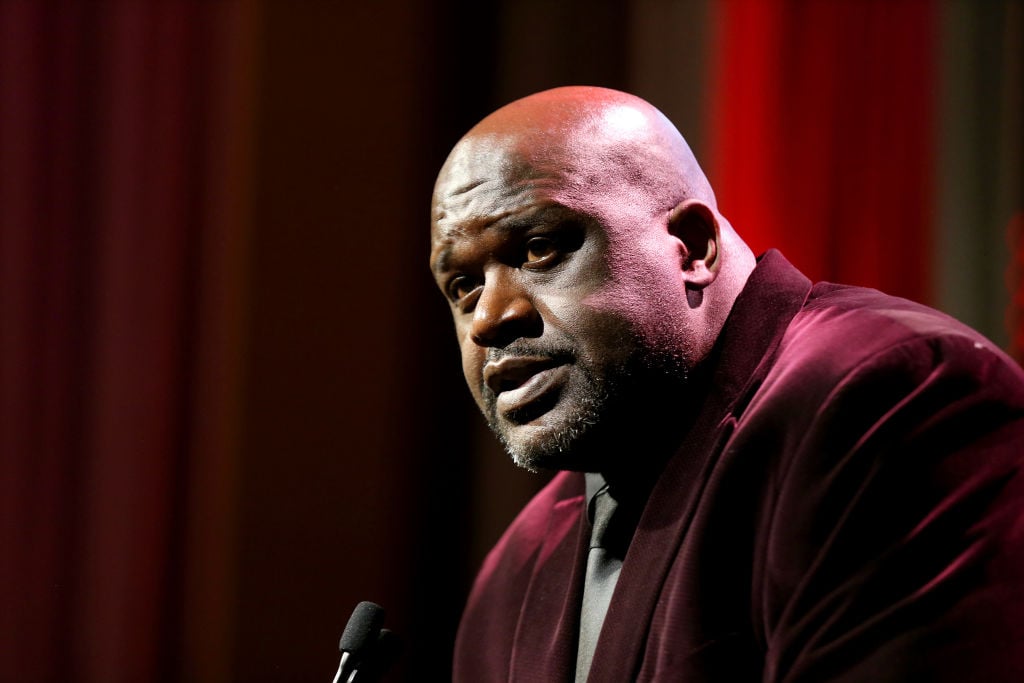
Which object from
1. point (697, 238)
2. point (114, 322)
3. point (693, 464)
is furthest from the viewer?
point (114, 322)

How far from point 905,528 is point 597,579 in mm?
461

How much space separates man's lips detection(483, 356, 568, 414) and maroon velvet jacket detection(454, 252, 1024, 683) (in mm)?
161

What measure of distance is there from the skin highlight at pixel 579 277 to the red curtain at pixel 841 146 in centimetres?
145

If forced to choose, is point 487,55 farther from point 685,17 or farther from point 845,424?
point 845,424

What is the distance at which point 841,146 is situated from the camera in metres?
2.83

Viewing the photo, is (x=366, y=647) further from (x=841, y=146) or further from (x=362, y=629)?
(x=841, y=146)

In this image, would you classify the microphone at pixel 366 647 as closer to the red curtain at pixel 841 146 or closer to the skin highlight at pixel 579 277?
the skin highlight at pixel 579 277

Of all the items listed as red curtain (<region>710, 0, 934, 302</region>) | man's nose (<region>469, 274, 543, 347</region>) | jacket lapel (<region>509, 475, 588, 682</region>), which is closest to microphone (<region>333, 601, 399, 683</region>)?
jacket lapel (<region>509, 475, 588, 682</region>)

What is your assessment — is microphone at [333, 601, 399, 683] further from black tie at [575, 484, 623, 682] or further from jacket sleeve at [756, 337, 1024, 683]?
jacket sleeve at [756, 337, 1024, 683]

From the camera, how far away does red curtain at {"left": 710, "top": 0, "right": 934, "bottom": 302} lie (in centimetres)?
280

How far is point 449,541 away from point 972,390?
2.03 m

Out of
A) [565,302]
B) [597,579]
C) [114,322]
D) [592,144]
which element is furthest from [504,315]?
[114,322]

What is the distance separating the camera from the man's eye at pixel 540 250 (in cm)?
130

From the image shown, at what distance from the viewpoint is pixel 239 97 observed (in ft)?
9.06
